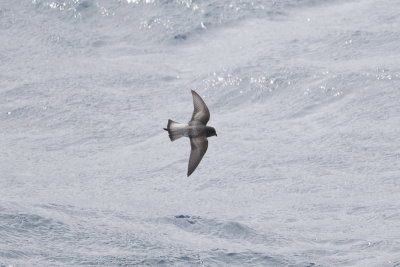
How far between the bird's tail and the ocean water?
4113mm

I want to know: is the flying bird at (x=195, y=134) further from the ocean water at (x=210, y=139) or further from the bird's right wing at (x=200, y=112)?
the ocean water at (x=210, y=139)

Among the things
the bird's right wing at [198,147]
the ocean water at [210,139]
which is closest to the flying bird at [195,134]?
the bird's right wing at [198,147]

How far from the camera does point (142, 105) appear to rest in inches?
1188

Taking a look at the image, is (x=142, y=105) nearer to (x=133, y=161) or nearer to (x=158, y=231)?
(x=133, y=161)

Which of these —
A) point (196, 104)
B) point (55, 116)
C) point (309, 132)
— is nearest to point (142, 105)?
point (55, 116)

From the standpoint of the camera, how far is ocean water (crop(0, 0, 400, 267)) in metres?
25.0

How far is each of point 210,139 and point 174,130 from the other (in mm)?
8628

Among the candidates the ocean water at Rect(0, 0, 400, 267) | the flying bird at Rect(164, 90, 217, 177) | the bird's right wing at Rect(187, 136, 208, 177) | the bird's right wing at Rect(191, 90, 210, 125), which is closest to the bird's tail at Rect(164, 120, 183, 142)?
the flying bird at Rect(164, 90, 217, 177)

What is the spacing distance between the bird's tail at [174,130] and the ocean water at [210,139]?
411 centimetres

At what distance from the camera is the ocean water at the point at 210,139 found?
984 inches

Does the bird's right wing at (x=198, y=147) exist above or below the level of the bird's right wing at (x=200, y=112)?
below

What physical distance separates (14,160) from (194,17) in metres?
5.99

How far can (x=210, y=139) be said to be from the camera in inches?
1139

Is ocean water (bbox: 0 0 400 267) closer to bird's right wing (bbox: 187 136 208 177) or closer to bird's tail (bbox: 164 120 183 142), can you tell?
bird's right wing (bbox: 187 136 208 177)
